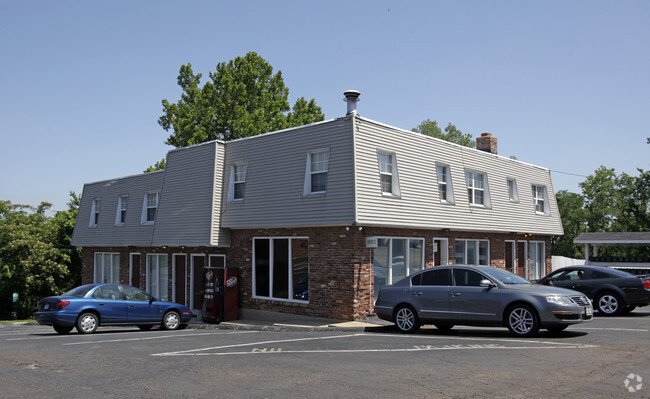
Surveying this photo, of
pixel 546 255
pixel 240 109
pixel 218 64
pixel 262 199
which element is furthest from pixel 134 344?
pixel 218 64

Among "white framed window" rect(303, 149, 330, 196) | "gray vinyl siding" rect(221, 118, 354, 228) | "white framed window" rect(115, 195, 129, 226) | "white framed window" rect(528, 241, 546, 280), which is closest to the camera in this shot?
"gray vinyl siding" rect(221, 118, 354, 228)

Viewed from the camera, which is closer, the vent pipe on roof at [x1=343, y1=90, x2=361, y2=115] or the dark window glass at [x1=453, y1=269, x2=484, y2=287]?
the dark window glass at [x1=453, y1=269, x2=484, y2=287]

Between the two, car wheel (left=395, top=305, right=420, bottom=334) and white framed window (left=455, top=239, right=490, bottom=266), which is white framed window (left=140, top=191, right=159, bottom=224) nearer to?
white framed window (left=455, top=239, right=490, bottom=266)

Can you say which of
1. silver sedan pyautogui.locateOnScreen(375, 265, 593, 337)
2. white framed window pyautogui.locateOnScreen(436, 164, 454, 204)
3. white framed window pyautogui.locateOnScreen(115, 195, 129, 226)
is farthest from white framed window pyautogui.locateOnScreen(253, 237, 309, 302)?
white framed window pyautogui.locateOnScreen(115, 195, 129, 226)

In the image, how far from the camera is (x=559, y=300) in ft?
38.5

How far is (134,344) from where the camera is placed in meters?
12.9

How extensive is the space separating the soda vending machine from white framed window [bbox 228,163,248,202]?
8.70 ft

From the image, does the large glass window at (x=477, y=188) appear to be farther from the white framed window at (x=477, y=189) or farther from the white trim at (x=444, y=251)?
the white trim at (x=444, y=251)

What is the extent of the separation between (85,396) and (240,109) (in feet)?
111

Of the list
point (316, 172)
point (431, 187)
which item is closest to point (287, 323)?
point (316, 172)

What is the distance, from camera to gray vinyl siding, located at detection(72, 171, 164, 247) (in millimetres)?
26094

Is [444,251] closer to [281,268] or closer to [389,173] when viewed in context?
[389,173]

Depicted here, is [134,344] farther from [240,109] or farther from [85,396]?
[240,109]

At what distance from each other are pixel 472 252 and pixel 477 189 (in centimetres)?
247
